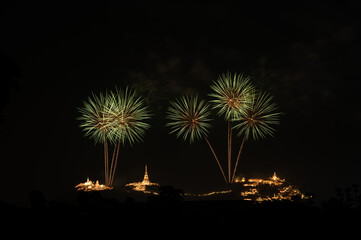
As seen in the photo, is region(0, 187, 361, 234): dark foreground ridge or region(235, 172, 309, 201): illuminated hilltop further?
region(235, 172, 309, 201): illuminated hilltop

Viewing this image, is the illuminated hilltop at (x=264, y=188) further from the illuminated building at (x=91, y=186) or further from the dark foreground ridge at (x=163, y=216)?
the dark foreground ridge at (x=163, y=216)

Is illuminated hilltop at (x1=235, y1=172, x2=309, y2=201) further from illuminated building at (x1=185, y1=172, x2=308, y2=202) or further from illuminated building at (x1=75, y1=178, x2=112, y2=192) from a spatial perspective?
illuminated building at (x1=75, y1=178, x2=112, y2=192)

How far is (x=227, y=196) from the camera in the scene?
106 meters

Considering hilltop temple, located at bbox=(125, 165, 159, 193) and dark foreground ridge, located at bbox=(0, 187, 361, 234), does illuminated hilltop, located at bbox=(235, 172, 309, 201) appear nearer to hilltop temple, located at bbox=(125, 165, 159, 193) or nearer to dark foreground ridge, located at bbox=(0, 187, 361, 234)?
hilltop temple, located at bbox=(125, 165, 159, 193)

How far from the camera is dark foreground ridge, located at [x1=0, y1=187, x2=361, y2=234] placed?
35.2 ft

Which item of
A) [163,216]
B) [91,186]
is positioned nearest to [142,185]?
[91,186]

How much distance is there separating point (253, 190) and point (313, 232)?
352 ft

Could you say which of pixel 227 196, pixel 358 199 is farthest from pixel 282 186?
pixel 358 199

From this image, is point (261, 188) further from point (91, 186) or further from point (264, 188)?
point (91, 186)

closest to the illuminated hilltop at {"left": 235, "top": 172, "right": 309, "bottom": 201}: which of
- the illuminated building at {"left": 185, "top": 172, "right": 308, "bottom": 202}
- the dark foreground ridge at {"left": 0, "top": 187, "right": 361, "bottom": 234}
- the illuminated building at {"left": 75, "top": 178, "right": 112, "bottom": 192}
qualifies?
the illuminated building at {"left": 185, "top": 172, "right": 308, "bottom": 202}

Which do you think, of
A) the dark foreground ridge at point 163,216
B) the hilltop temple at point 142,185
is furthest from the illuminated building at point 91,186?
the dark foreground ridge at point 163,216

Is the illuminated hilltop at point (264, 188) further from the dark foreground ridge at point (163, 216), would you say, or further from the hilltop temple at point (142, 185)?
the dark foreground ridge at point (163, 216)

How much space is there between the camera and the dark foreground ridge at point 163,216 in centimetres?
1073

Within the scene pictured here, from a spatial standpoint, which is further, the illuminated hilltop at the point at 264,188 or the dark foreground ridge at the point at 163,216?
the illuminated hilltop at the point at 264,188
